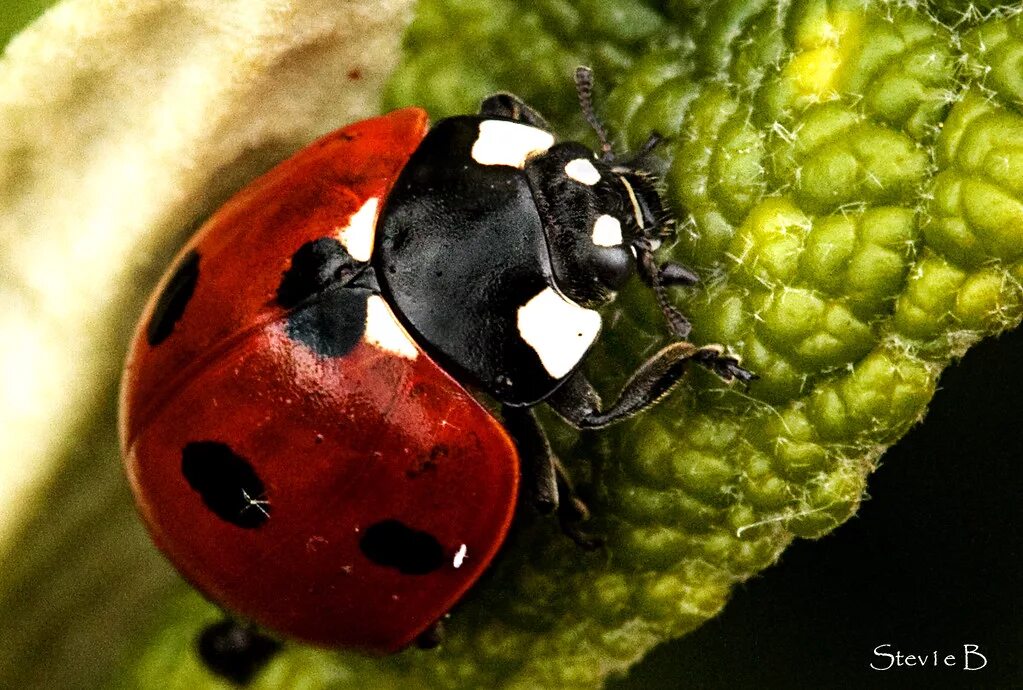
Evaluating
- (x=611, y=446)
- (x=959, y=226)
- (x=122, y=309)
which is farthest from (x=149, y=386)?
(x=959, y=226)

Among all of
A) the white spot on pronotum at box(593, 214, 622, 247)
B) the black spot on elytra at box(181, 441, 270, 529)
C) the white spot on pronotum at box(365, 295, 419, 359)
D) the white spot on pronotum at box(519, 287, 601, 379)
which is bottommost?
the black spot on elytra at box(181, 441, 270, 529)

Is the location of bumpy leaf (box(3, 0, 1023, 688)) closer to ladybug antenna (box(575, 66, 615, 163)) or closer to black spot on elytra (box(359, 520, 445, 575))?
ladybug antenna (box(575, 66, 615, 163))

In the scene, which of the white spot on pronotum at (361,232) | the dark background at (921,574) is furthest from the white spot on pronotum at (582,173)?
the dark background at (921,574)

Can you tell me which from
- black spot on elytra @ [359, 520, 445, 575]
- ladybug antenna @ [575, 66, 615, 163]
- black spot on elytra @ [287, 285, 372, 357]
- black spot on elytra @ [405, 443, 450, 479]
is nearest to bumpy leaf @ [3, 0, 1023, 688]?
ladybug antenna @ [575, 66, 615, 163]

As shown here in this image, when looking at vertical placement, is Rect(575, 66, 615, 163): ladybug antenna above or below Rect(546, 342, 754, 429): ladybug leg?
above

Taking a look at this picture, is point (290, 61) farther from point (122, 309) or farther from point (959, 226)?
point (959, 226)

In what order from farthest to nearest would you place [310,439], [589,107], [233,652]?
1. [233,652]
2. [589,107]
3. [310,439]

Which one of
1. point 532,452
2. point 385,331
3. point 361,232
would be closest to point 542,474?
point 532,452

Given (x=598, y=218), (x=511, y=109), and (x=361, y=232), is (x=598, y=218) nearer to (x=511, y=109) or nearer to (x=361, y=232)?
(x=511, y=109)

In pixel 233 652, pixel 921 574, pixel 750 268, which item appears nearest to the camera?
pixel 750 268
